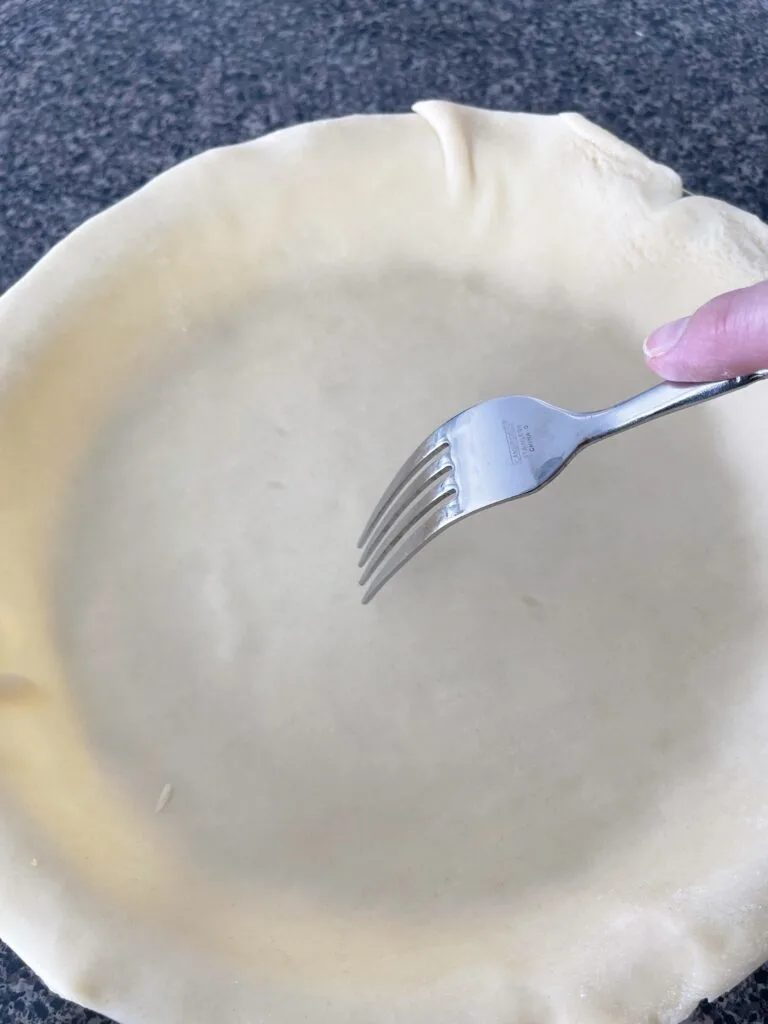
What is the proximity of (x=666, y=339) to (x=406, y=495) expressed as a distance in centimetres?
21

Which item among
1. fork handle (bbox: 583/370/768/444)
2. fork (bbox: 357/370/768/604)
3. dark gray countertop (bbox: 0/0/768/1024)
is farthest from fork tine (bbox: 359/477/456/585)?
dark gray countertop (bbox: 0/0/768/1024)

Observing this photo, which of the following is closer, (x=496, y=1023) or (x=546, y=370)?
(x=496, y=1023)

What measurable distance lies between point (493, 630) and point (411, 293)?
314 millimetres

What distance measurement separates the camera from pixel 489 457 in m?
0.61

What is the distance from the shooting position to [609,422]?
1.91 ft

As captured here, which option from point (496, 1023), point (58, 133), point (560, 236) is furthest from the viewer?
point (58, 133)

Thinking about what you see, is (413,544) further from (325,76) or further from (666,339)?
(325,76)

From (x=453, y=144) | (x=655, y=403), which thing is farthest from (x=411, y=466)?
(x=453, y=144)

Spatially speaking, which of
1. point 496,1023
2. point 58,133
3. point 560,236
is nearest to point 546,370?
point 560,236

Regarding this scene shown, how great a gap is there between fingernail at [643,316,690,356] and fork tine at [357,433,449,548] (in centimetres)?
15

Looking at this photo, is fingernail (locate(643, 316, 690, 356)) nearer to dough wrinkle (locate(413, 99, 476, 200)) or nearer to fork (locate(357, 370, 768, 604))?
fork (locate(357, 370, 768, 604))

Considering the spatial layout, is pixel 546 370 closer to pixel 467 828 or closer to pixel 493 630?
pixel 493 630

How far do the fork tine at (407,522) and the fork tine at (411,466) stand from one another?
0.01 metres

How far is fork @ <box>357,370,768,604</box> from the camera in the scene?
59cm
